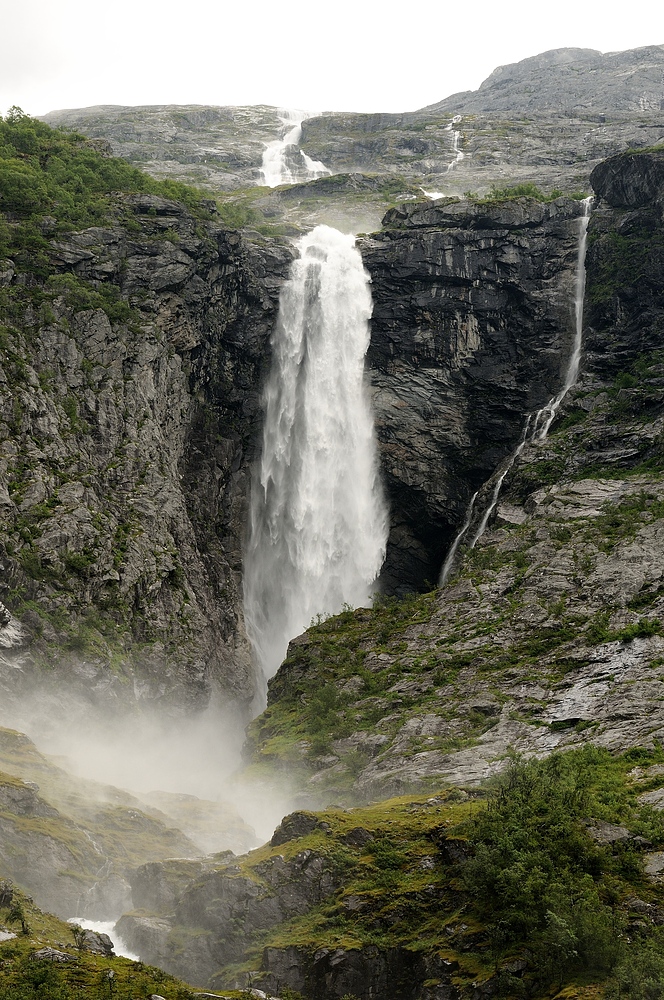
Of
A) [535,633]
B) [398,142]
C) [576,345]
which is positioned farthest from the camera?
[398,142]

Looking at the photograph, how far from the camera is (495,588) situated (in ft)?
136

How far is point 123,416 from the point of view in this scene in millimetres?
50062

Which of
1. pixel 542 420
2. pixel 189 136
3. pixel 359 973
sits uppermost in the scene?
pixel 189 136

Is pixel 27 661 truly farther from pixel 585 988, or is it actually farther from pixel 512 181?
pixel 512 181

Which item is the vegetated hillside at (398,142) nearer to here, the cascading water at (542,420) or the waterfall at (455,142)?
the waterfall at (455,142)

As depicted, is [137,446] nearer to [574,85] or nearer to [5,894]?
[5,894]

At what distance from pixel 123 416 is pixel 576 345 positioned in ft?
109

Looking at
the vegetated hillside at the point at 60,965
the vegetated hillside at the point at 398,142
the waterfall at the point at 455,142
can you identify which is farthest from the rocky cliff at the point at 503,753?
the waterfall at the point at 455,142

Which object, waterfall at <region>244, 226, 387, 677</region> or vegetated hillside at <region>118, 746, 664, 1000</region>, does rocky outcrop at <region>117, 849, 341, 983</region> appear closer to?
vegetated hillside at <region>118, 746, 664, 1000</region>

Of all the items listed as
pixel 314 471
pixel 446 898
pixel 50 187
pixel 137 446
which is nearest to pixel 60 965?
pixel 446 898

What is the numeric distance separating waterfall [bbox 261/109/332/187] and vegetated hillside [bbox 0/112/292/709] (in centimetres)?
4923

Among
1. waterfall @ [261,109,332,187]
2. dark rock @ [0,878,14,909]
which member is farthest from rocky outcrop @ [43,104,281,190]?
dark rock @ [0,878,14,909]

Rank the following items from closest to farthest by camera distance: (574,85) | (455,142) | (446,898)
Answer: (446,898) < (455,142) < (574,85)

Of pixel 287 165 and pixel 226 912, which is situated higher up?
pixel 287 165
